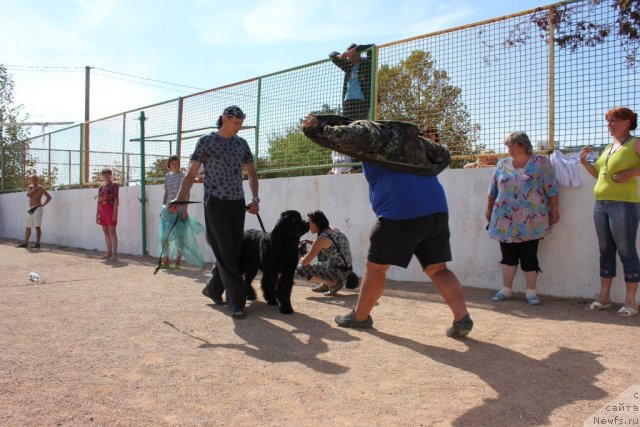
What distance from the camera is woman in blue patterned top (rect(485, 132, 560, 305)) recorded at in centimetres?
535

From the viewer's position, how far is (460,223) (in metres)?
6.31

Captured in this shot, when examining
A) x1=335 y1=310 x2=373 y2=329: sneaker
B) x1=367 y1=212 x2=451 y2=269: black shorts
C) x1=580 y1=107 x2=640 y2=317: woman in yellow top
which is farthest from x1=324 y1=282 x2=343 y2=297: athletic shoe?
x1=580 y1=107 x2=640 y2=317: woman in yellow top

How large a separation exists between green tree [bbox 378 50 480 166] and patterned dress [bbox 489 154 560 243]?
101 cm

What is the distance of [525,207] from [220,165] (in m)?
3.05

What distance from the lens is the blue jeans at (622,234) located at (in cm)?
464

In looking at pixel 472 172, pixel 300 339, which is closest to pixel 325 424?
pixel 300 339

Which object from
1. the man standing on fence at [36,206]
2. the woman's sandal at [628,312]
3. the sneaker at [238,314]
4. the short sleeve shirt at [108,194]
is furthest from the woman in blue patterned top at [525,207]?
the man standing on fence at [36,206]

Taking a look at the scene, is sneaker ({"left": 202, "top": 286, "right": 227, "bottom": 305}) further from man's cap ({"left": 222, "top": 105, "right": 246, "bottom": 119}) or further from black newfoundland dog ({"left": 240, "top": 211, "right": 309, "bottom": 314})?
man's cap ({"left": 222, "top": 105, "right": 246, "bottom": 119})

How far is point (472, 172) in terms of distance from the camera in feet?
20.3

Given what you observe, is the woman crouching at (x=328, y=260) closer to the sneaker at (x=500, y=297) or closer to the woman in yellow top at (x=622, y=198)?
the sneaker at (x=500, y=297)

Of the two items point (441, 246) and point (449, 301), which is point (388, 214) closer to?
point (441, 246)

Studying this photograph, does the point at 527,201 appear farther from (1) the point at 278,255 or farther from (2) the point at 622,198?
(1) the point at 278,255

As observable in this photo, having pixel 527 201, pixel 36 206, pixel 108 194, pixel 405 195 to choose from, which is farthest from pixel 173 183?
pixel 36 206

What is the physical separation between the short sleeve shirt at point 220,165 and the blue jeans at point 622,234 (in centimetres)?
334
